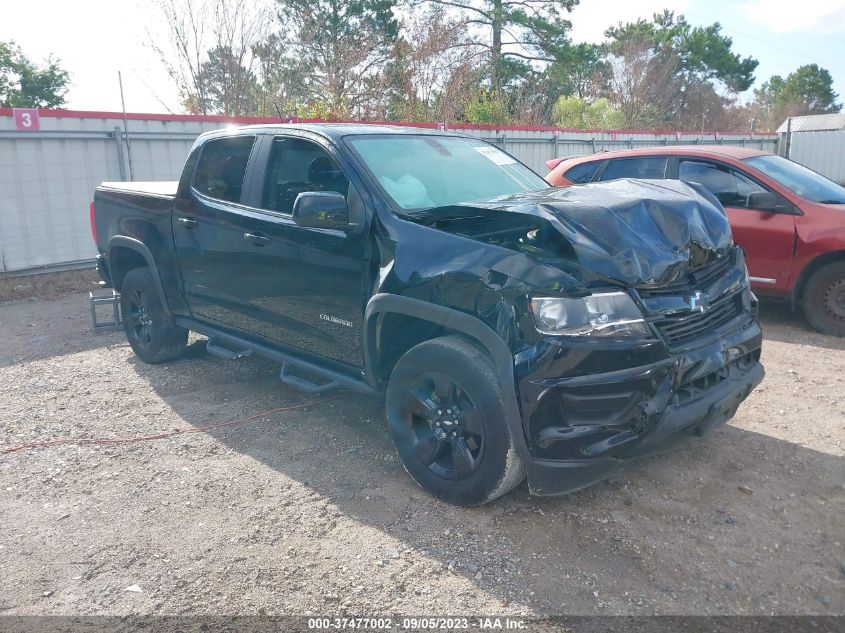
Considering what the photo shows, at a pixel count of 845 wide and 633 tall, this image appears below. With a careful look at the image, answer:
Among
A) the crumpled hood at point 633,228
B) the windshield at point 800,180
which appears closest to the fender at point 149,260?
the crumpled hood at point 633,228

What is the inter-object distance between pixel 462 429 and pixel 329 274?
1.26 metres

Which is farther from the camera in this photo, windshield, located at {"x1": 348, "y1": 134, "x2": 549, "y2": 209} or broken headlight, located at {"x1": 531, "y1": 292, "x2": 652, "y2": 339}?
windshield, located at {"x1": 348, "y1": 134, "x2": 549, "y2": 209}

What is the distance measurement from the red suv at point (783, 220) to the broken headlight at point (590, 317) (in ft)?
13.9

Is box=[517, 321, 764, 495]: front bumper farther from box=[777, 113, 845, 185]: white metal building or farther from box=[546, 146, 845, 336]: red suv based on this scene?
box=[777, 113, 845, 185]: white metal building

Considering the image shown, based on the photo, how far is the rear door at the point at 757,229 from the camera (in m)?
6.66

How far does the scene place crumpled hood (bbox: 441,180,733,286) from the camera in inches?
127

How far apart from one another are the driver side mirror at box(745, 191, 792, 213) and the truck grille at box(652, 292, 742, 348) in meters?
3.23

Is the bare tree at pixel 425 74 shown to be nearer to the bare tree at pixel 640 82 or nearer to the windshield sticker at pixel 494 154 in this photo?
the bare tree at pixel 640 82

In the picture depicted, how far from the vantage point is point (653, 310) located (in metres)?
3.23

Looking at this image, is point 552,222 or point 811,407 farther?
point 811,407

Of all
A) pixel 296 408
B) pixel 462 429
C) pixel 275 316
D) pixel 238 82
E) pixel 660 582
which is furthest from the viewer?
pixel 238 82

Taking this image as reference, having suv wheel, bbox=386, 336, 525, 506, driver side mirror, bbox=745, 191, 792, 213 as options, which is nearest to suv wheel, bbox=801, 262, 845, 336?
driver side mirror, bbox=745, 191, 792, 213

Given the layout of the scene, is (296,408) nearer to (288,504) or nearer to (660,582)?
(288,504)

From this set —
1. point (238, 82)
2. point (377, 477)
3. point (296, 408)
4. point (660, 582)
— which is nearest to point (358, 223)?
point (377, 477)
